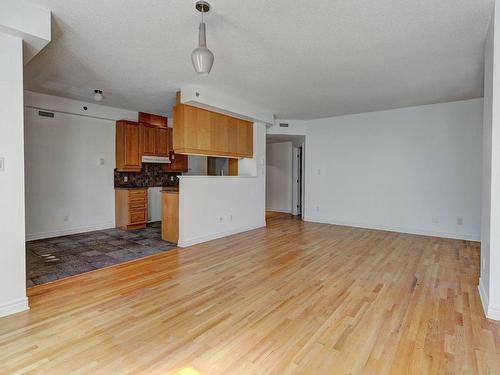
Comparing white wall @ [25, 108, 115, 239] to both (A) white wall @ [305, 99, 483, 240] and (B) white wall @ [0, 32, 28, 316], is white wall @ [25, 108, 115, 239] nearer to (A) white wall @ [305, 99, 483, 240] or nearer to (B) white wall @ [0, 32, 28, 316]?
(B) white wall @ [0, 32, 28, 316]

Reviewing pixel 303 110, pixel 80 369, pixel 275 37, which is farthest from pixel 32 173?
pixel 303 110

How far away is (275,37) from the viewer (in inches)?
105

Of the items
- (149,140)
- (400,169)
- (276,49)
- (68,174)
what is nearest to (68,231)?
(68,174)

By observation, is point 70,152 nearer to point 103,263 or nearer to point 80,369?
point 103,263

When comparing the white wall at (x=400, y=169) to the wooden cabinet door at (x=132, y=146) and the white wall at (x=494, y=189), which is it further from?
the wooden cabinet door at (x=132, y=146)

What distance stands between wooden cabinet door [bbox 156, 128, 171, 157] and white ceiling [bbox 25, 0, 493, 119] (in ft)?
5.43

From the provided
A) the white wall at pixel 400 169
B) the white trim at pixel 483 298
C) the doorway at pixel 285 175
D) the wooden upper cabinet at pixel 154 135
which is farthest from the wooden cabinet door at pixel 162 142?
the white trim at pixel 483 298

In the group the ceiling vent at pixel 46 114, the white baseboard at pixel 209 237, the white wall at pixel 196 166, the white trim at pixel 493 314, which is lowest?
the white trim at pixel 493 314

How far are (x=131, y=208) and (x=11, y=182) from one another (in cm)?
359

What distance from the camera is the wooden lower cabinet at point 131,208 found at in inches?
228

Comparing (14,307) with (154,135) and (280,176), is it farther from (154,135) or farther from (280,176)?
(280,176)

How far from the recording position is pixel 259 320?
2.23m

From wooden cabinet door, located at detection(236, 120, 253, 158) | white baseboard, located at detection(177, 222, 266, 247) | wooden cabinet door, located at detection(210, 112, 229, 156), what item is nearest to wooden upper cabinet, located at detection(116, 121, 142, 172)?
wooden cabinet door, located at detection(210, 112, 229, 156)

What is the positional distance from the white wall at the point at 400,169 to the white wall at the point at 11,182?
18.5 ft
